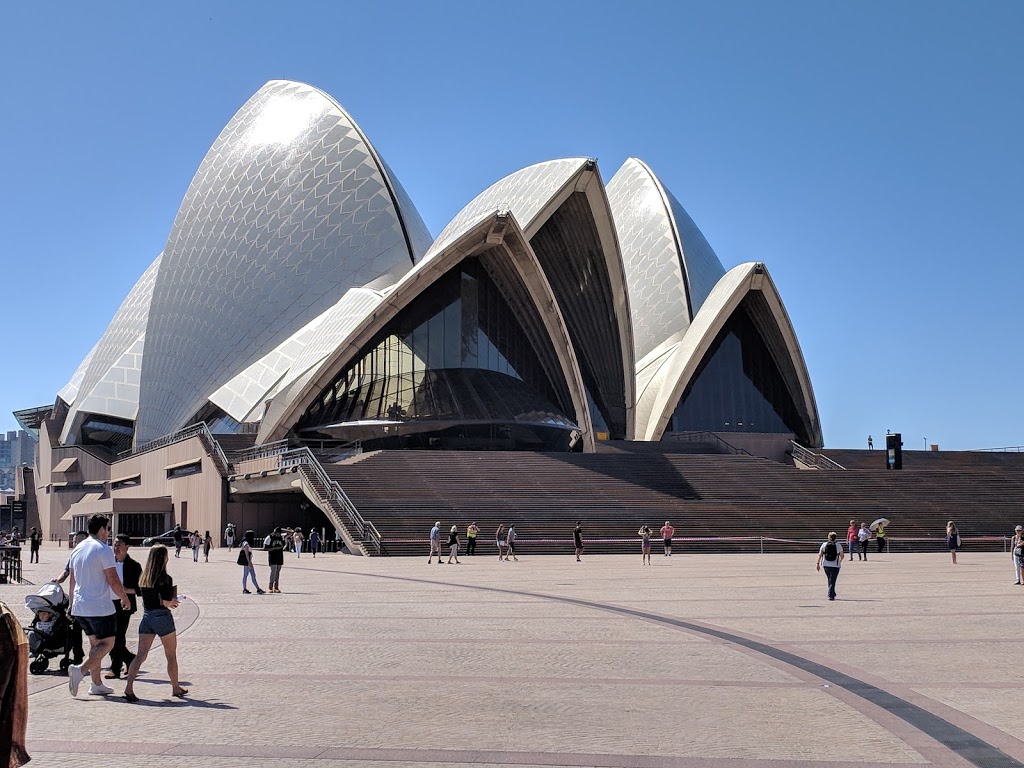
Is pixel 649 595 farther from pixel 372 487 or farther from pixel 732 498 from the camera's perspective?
pixel 732 498

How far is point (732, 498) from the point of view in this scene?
35.3m

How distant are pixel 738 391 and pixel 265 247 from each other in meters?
24.0

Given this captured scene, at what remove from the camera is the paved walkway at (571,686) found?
6.13m

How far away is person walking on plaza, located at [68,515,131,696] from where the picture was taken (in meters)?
8.03

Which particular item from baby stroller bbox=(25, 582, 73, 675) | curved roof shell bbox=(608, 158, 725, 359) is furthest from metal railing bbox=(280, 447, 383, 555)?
curved roof shell bbox=(608, 158, 725, 359)

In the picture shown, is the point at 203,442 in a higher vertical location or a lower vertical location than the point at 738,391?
lower

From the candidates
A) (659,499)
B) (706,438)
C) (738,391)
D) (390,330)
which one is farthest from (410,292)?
(738,391)

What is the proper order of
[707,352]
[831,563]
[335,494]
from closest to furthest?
[831,563] → [335,494] → [707,352]

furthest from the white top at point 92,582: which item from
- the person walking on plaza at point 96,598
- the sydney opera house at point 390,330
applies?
the sydney opera house at point 390,330

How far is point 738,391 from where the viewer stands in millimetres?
55938

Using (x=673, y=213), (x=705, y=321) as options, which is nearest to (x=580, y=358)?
(x=705, y=321)

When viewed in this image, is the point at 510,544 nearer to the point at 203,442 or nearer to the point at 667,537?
the point at 667,537

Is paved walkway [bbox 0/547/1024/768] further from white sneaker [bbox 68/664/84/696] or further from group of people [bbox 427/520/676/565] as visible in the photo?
group of people [bbox 427/520/676/565]

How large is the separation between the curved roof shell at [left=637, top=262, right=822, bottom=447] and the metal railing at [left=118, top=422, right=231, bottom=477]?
20.5 meters
